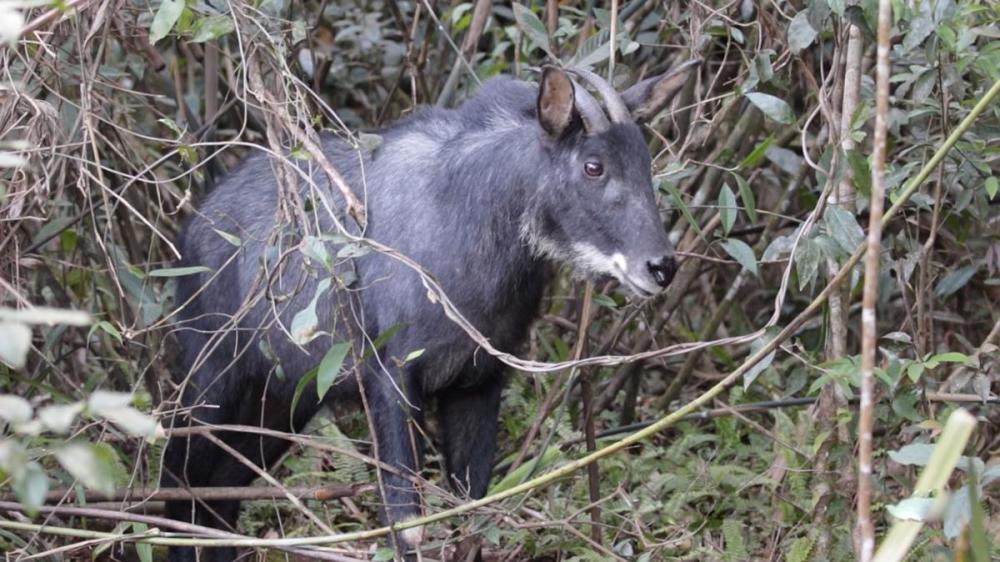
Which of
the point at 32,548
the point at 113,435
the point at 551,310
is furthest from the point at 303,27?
the point at 551,310

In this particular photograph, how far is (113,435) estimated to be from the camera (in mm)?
5434

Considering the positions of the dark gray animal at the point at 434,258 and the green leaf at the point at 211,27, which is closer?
the green leaf at the point at 211,27

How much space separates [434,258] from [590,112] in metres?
0.87

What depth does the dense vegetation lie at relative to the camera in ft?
15.4

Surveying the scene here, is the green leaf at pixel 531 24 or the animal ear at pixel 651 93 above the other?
the green leaf at pixel 531 24

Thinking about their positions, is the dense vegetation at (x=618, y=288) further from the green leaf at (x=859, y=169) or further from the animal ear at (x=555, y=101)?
the animal ear at (x=555, y=101)

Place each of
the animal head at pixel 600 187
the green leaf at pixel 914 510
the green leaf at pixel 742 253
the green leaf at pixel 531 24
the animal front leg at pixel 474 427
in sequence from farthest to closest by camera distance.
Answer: the animal front leg at pixel 474 427, the green leaf at pixel 531 24, the green leaf at pixel 742 253, the animal head at pixel 600 187, the green leaf at pixel 914 510

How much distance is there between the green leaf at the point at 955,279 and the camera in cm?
633

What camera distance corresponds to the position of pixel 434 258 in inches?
209

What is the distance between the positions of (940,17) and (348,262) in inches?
91.3

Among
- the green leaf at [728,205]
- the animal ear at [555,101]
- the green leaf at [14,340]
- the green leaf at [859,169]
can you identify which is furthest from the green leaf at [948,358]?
the green leaf at [14,340]

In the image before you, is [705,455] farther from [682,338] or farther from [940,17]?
[940,17]

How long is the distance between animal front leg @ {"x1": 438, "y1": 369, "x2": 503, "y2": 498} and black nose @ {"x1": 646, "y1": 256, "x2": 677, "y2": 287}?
1.10 meters

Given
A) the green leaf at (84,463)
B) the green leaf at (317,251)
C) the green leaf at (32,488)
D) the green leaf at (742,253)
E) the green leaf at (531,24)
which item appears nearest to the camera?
the green leaf at (84,463)
